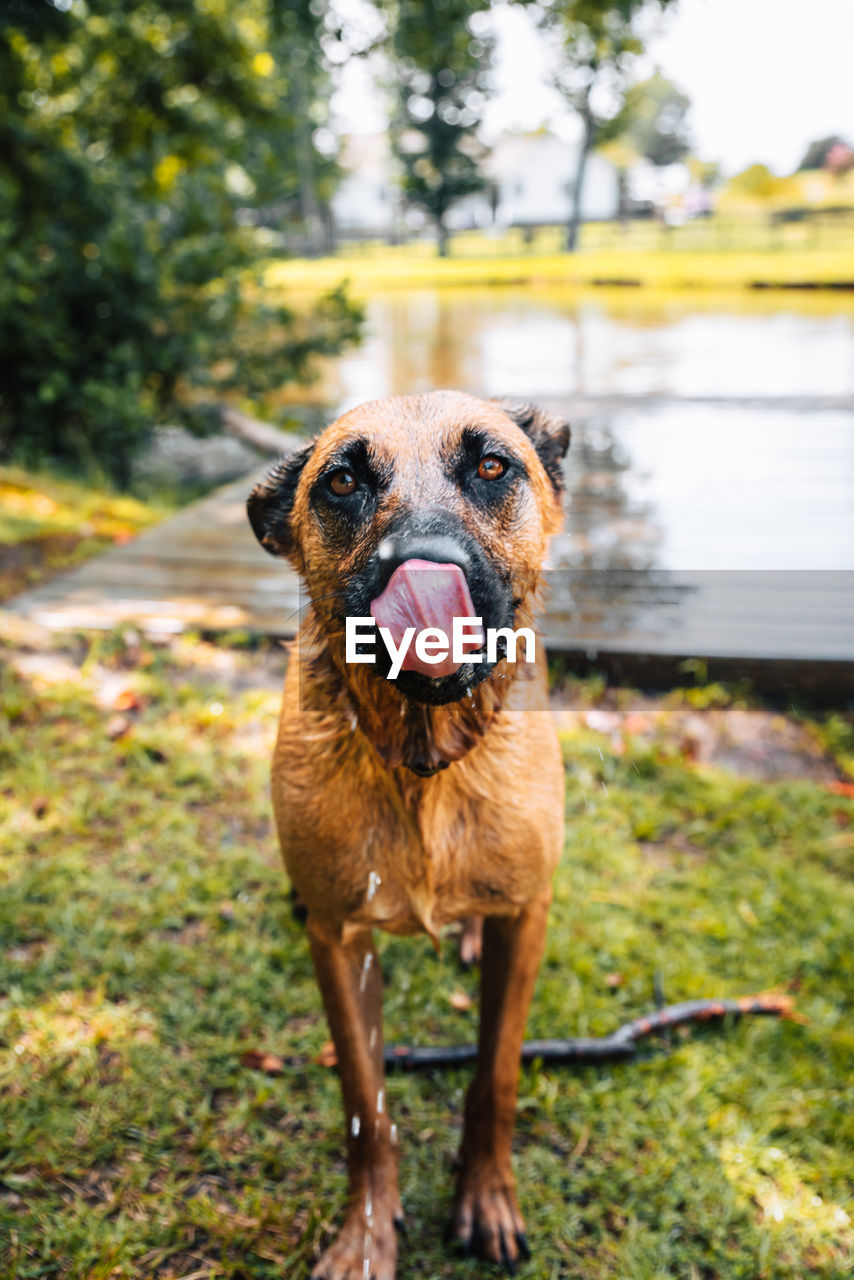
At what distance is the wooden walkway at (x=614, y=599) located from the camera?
4242mm

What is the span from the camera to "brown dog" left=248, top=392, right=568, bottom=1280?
4.50 ft

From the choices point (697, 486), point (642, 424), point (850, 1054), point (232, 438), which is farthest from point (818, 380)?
point (850, 1054)

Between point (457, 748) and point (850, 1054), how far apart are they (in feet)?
5.80

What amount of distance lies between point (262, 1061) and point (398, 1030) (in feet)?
1.34

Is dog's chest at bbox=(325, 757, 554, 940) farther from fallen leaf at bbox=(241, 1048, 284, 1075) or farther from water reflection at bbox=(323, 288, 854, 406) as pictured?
water reflection at bbox=(323, 288, 854, 406)

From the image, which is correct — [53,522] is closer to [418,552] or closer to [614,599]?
[614,599]

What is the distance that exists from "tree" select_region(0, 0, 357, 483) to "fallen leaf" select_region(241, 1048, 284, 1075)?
6.05 m

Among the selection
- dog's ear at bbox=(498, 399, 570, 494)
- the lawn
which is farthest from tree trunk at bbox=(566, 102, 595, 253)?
dog's ear at bbox=(498, 399, 570, 494)

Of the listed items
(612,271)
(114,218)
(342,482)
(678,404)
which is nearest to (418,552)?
(342,482)

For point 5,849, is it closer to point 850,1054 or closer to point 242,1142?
point 242,1142

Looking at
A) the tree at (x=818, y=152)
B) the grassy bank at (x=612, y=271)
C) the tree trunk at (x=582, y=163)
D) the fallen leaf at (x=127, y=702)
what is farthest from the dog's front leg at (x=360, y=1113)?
the tree at (x=818, y=152)

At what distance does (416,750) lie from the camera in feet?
5.32

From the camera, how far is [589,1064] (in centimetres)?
253

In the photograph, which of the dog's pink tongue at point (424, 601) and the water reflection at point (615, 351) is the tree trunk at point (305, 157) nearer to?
the water reflection at point (615, 351)
